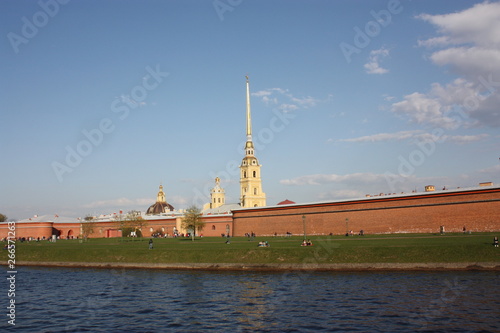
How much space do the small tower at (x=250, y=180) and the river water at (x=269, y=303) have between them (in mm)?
87978

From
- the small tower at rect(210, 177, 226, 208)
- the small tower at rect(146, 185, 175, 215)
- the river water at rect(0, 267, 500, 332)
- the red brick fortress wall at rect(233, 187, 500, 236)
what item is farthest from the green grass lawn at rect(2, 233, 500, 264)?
the small tower at rect(146, 185, 175, 215)

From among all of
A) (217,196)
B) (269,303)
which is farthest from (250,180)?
(269,303)

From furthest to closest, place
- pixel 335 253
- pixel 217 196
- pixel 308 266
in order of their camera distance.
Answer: pixel 217 196, pixel 335 253, pixel 308 266

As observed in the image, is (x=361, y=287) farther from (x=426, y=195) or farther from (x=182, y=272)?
(x=426, y=195)

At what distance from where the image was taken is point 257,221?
68.2 meters

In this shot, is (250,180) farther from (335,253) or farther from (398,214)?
(335,253)

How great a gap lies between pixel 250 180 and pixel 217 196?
68.1 feet

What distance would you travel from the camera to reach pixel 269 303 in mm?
23297

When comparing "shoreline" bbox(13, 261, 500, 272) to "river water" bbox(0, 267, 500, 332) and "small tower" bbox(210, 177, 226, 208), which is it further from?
"small tower" bbox(210, 177, 226, 208)

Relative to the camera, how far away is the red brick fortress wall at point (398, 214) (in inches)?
1714

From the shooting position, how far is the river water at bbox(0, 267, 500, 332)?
19094 millimetres

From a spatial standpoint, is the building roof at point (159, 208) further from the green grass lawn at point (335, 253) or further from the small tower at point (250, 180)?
the green grass lawn at point (335, 253)

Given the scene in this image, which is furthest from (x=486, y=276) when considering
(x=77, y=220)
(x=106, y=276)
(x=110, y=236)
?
(x=77, y=220)

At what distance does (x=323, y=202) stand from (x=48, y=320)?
4038 cm
